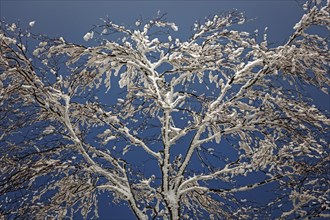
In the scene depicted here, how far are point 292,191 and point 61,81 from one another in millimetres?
4241

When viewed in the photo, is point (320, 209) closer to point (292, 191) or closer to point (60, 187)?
point (292, 191)

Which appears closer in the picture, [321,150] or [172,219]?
[321,150]

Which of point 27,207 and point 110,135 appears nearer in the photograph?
point 27,207

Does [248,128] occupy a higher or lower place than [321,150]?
higher

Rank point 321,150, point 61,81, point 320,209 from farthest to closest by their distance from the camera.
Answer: point 320,209 → point 61,81 → point 321,150

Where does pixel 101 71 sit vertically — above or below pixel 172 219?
above

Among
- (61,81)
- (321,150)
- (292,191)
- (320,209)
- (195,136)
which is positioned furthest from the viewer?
(292,191)

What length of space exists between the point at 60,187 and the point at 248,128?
3.28m

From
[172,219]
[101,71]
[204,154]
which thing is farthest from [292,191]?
[101,71]

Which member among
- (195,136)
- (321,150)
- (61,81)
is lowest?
(321,150)

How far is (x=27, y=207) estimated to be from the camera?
4.84 metres

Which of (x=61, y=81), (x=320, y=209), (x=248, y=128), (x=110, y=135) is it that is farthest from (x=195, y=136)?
(x=320, y=209)

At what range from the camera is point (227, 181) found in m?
5.68

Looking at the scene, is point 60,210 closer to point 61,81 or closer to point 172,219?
point 172,219
